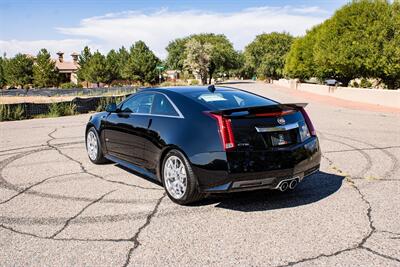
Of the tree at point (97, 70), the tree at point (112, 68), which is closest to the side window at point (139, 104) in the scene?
the tree at point (97, 70)

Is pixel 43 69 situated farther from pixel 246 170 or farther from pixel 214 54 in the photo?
pixel 246 170

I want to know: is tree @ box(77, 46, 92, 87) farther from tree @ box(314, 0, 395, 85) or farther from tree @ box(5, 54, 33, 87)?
tree @ box(314, 0, 395, 85)

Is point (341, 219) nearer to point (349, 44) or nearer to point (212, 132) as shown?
point (212, 132)

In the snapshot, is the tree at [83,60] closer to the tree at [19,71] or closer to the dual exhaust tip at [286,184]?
the tree at [19,71]

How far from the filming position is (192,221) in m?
4.29

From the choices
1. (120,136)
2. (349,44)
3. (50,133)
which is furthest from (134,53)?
(120,136)

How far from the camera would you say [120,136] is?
20.1 feet

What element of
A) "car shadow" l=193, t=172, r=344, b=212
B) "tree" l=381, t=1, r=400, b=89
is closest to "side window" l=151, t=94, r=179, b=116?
"car shadow" l=193, t=172, r=344, b=212

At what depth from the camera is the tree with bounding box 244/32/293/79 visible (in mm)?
94550

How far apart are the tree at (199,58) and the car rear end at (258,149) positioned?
66009mm

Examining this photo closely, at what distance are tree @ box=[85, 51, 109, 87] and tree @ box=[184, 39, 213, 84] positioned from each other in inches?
590

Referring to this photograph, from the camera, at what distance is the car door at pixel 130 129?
18.2ft

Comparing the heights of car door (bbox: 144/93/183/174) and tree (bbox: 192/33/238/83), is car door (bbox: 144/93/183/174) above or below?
below

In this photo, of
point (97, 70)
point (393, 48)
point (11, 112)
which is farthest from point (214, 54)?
point (11, 112)
